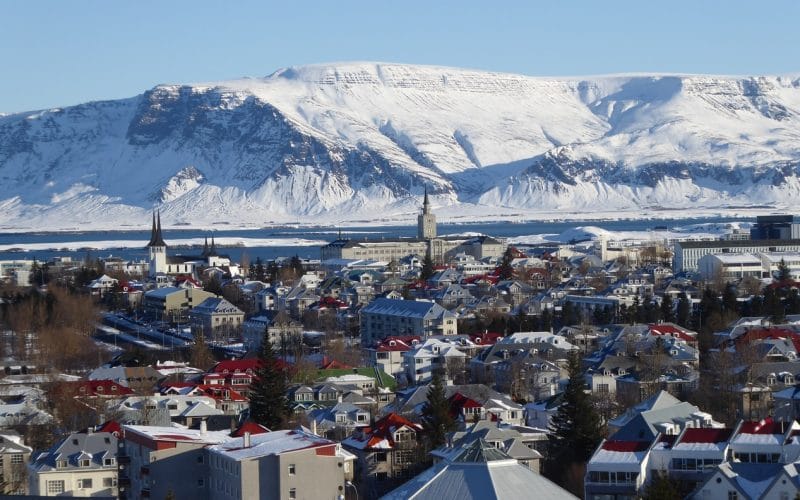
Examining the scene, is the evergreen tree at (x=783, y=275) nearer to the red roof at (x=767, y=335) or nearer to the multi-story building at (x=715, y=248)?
the multi-story building at (x=715, y=248)

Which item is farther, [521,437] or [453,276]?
[453,276]

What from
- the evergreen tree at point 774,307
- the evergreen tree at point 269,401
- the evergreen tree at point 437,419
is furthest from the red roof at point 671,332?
the evergreen tree at point 437,419

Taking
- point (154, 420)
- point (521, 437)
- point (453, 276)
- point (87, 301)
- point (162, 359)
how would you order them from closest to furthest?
point (521, 437)
point (154, 420)
point (162, 359)
point (87, 301)
point (453, 276)

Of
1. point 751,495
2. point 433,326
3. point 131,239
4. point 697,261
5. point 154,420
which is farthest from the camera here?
point 131,239

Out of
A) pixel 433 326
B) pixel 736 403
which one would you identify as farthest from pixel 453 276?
pixel 736 403

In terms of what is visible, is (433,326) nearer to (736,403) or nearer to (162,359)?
(162,359)

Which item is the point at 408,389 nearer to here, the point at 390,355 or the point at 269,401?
the point at 269,401
